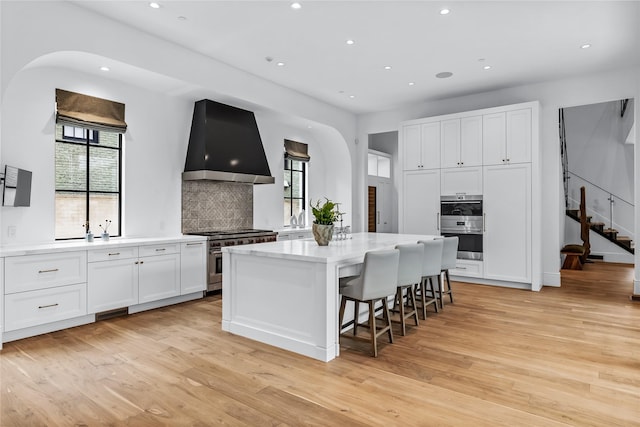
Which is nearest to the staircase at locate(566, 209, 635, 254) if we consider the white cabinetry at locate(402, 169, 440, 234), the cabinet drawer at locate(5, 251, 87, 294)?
the white cabinetry at locate(402, 169, 440, 234)

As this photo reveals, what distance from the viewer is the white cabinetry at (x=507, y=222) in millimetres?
5629

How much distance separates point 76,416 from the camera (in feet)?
7.25

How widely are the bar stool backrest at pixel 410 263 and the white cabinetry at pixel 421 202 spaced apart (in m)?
2.88

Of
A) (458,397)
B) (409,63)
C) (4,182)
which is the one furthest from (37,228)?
(409,63)

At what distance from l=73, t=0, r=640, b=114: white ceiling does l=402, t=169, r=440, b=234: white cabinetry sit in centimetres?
157

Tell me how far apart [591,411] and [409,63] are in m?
4.30

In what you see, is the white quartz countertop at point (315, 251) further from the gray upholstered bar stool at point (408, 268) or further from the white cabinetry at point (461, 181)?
the white cabinetry at point (461, 181)

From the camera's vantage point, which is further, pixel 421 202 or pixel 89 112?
pixel 421 202

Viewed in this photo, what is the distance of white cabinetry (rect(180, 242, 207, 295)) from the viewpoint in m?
4.88

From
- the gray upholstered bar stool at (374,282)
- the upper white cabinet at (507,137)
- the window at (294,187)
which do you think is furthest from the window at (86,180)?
the upper white cabinet at (507,137)

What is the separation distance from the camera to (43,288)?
3.58 m

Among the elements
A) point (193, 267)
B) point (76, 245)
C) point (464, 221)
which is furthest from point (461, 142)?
point (76, 245)

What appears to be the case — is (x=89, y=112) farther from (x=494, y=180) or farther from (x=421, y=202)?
(x=494, y=180)

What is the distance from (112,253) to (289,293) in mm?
2217
